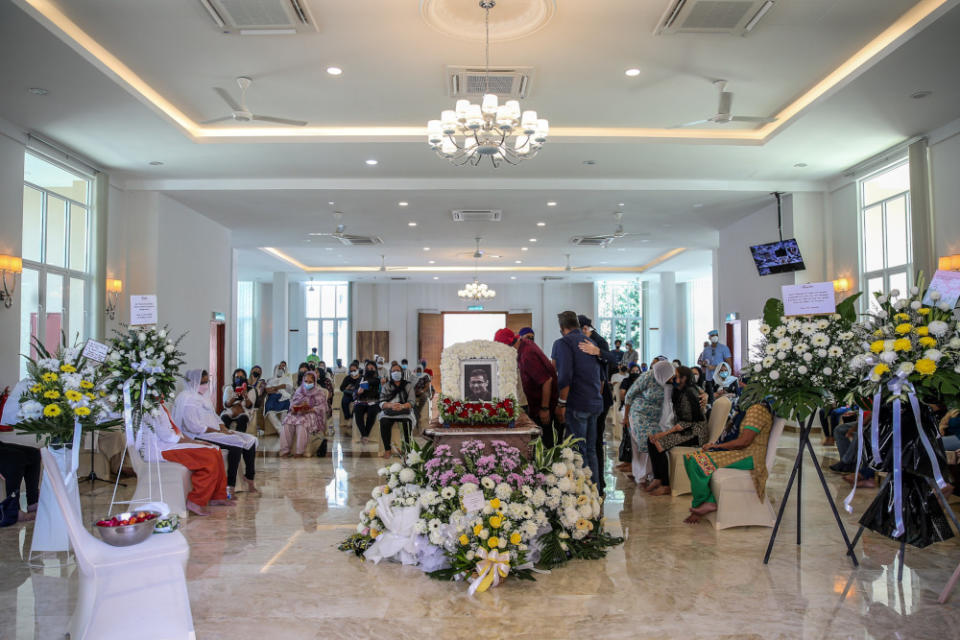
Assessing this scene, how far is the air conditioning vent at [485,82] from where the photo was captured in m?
6.57

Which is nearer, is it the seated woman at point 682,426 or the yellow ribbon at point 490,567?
the yellow ribbon at point 490,567

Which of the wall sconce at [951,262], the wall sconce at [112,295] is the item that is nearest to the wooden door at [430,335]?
the wall sconce at [112,295]

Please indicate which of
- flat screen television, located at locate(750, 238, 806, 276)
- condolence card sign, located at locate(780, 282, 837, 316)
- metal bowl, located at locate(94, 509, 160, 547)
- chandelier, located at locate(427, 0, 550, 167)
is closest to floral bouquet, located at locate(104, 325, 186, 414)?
metal bowl, located at locate(94, 509, 160, 547)

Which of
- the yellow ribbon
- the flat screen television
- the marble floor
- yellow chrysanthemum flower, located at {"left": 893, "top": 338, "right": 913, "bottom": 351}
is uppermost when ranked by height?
the flat screen television

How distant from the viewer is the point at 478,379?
5172 mm

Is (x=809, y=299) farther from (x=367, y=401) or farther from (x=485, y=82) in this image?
(x=367, y=401)

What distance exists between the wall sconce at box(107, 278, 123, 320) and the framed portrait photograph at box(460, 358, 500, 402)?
6746 mm

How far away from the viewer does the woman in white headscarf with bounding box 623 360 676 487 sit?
6.66 m

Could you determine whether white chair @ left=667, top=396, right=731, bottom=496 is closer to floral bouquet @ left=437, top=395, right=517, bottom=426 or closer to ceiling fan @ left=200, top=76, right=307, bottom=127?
floral bouquet @ left=437, top=395, right=517, bottom=426

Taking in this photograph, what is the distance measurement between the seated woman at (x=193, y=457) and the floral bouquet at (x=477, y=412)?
8.14ft

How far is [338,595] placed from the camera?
3.94m

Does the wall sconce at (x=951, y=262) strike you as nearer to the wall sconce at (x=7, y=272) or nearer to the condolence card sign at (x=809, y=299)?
the condolence card sign at (x=809, y=299)

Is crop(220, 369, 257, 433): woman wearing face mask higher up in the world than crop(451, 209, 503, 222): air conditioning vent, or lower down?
lower down

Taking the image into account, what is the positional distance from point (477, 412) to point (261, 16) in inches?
142
